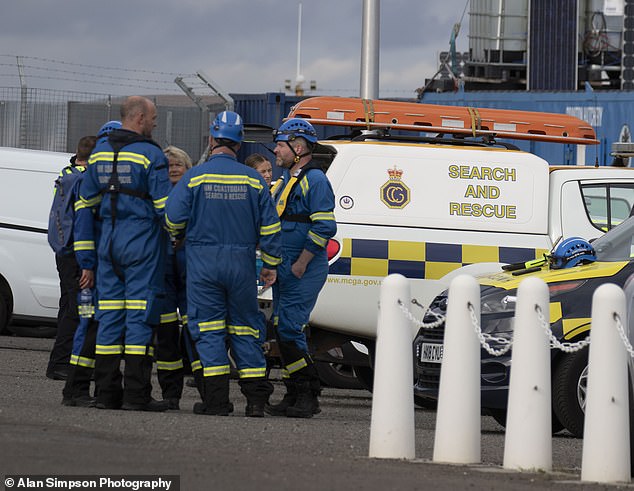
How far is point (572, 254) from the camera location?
29.7 feet

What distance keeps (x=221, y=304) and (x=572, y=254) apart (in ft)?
7.65

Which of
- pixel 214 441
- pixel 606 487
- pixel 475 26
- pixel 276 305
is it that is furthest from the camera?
pixel 475 26

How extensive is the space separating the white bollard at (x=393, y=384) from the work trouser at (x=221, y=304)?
5.06ft

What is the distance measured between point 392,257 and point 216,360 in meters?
2.24

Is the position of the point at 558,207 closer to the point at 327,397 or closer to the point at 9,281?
the point at 327,397

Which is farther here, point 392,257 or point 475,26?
point 475,26

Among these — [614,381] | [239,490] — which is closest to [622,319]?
[614,381]

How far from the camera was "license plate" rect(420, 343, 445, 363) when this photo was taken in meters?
9.02

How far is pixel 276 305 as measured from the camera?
894 cm

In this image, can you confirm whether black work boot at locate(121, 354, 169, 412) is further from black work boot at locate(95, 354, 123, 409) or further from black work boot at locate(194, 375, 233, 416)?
black work boot at locate(194, 375, 233, 416)

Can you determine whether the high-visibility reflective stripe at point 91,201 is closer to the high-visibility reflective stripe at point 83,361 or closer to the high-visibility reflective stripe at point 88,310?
the high-visibility reflective stripe at point 88,310

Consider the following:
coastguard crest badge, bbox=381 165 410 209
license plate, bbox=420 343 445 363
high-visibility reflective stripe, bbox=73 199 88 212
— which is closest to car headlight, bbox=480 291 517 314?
license plate, bbox=420 343 445 363

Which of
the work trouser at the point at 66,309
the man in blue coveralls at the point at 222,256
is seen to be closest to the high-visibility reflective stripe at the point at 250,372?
the man in blue coveralls at the point at 222,256

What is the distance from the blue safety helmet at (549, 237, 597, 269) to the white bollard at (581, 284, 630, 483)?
251cm
